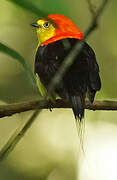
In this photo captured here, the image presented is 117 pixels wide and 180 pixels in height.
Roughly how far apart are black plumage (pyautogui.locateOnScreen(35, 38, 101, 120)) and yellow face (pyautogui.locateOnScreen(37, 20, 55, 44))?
0.68m

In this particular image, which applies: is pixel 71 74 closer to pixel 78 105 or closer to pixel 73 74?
pixel 73 74

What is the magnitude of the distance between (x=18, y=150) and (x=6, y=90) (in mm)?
1110

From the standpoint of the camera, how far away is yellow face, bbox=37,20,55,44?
4586 mm

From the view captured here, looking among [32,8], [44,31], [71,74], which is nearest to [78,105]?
[71,74]

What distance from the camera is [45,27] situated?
15.4ft

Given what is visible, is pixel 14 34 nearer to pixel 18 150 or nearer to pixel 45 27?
pixel 18 150

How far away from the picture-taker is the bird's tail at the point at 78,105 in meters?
3.12

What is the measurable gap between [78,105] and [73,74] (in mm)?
379

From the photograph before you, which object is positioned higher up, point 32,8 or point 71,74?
point 32,8

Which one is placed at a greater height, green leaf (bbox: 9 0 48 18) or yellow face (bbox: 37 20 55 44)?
green leaf (bbox: 9 0 48 18)

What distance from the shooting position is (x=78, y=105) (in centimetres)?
325

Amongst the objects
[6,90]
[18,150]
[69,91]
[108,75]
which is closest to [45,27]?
[69,91]

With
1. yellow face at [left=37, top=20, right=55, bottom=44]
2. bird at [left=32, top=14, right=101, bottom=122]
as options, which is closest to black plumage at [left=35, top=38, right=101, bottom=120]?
bird at [left=32, top=14, right=101, bottom=122]

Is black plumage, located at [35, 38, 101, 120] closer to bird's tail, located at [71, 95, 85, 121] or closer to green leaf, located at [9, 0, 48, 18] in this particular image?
bird's tail, located at [71, 95, 85, 121]
